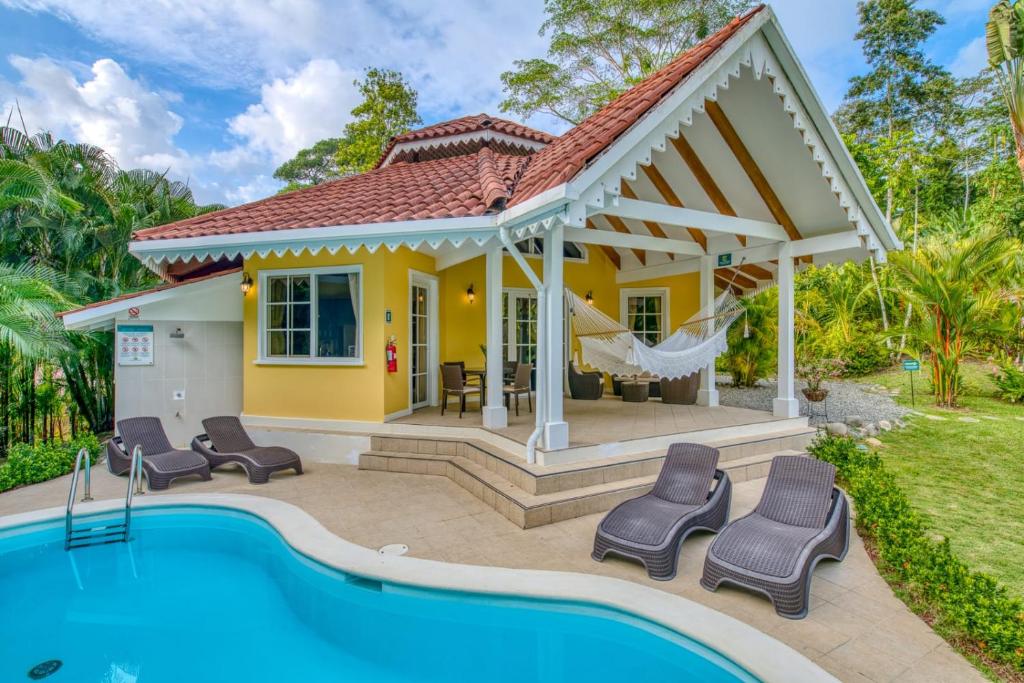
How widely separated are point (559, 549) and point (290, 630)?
2369mm

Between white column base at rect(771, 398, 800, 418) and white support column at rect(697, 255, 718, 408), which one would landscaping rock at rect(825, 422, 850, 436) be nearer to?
white column base at rect(771, 398, 800, 418)

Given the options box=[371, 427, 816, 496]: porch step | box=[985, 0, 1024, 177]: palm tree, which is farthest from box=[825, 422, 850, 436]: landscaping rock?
box=[985, 0, 1024, 177]: palm tree

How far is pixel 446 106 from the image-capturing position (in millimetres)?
23922

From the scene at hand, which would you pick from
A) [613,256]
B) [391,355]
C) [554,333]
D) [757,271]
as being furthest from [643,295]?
[554,333]

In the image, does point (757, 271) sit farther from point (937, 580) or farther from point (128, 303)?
point (128, 303)

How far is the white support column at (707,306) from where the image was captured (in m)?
9.58

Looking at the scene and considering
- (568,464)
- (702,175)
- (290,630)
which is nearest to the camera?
(290,630)

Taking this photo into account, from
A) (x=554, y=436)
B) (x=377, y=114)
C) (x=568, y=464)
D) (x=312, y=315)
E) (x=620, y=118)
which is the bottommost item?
(x=568, y=464)

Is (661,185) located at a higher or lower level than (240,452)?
higher

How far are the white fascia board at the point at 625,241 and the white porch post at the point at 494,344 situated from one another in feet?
3.78

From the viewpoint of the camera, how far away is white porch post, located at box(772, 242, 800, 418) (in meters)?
8.53

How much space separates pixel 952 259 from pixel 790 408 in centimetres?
546

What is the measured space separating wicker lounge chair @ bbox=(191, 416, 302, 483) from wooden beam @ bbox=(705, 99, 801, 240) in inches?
309

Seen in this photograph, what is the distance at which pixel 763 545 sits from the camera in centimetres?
412
